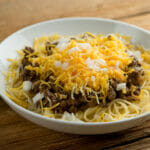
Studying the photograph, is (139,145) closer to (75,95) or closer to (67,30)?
(75,95)

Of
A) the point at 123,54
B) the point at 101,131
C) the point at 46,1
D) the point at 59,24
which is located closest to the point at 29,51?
the point at 59,24

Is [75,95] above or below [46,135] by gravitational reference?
above

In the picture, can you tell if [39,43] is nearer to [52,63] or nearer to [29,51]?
[29,51]

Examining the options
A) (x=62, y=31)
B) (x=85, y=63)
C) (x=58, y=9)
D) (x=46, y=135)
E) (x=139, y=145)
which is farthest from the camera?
(x=58, y=9)

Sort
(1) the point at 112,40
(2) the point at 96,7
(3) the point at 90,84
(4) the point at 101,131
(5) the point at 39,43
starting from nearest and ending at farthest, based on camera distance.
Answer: (4) the point at 101,131
(3) the point at 90,84
(1) the point at 112,40
(5) the point at 39,43
(2) the point at 96,7

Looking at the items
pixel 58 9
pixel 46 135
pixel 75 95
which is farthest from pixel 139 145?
pixel 58 9

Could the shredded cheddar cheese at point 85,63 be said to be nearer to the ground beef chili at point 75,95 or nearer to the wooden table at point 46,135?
the ground beef chili at point 75,95

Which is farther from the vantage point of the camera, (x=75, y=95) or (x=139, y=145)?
(x=75, y=95)
